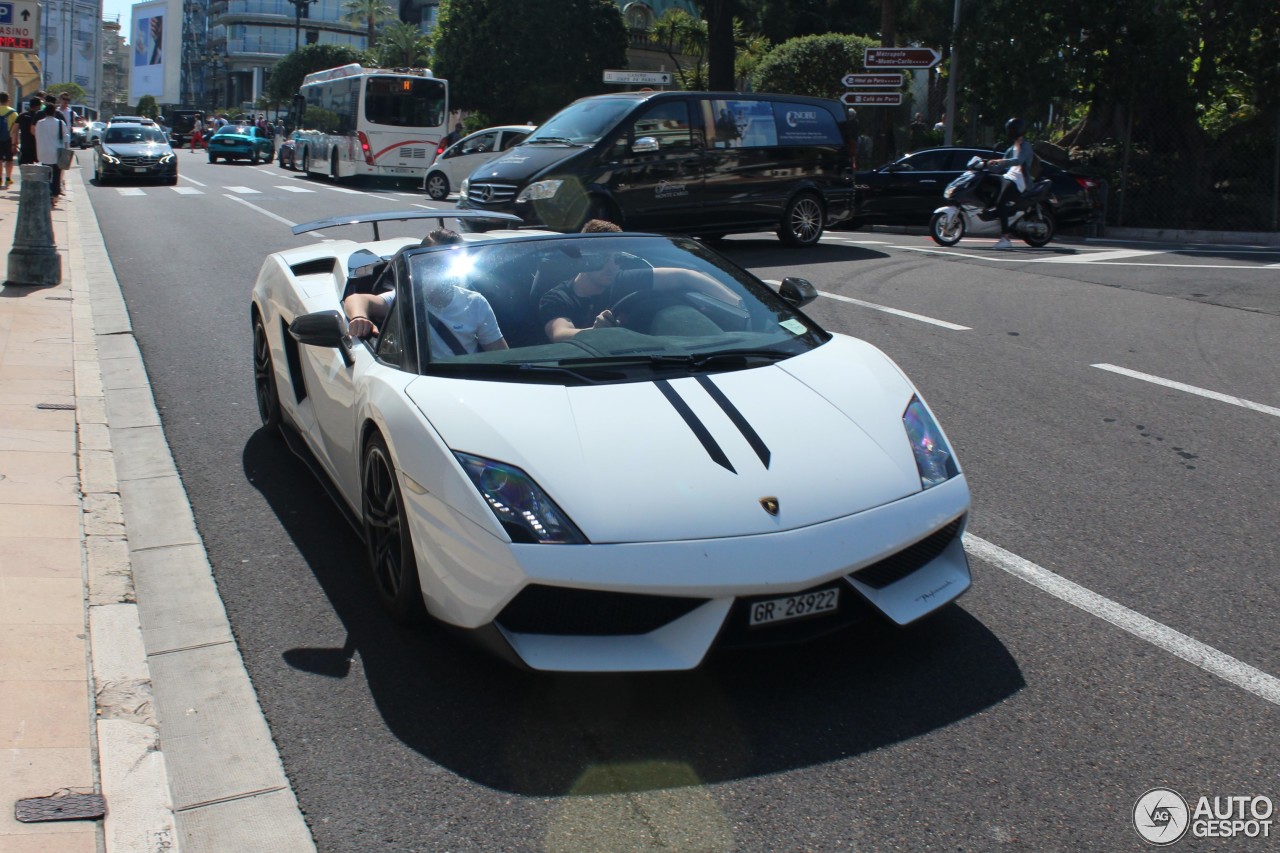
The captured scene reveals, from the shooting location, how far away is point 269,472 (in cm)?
623

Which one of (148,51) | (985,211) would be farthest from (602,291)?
(148,51)

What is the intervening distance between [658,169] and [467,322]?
10.5m

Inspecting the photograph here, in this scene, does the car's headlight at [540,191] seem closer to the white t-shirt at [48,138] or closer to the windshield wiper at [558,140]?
the windshield wiper at [558,140]

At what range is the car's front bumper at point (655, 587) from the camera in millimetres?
3459

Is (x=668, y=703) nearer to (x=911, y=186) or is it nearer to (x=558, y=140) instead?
(x=558, y=140)

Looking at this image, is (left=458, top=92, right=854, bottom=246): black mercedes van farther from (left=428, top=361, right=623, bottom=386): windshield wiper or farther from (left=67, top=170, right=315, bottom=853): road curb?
(left=428, top=361, right=623, bottom=386): windshield wiper

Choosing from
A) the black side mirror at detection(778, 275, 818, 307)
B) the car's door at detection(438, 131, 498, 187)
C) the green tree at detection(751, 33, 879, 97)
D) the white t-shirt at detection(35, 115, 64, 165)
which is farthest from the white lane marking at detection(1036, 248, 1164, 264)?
the green tree at detection(751, 33, 879, 97)

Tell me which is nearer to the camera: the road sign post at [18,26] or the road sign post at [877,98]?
the road sign post at [18,26]

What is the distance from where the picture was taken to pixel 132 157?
29562 mm

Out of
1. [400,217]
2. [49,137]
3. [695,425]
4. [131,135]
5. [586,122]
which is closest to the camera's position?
[695,425]

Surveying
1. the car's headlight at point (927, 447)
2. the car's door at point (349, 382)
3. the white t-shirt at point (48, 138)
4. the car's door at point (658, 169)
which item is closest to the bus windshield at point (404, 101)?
the white t-shirt at point (48, 138)

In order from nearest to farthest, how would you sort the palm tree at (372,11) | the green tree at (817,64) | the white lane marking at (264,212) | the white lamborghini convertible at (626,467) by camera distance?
the white lamborghini convertible at (626,467) → the white lane marking at (264,212) → the green tree at (817,64) → the palm tree at (372,11)

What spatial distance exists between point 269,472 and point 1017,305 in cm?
735

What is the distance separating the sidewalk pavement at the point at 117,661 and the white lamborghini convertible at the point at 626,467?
0.67 meters
